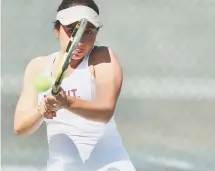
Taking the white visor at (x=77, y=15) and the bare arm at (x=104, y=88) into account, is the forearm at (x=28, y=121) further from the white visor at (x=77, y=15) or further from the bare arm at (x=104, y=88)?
the white visor at (x=77, y=15)

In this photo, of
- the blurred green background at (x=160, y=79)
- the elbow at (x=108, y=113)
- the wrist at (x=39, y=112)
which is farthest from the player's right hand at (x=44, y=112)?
the blurred green background at (x=160, y=79)

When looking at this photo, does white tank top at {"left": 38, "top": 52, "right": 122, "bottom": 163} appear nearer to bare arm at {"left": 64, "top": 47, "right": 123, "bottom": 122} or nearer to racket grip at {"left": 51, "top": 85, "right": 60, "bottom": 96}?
bare arm at {"left": 64, "top": 47, "right": 123, "bottom": 122}

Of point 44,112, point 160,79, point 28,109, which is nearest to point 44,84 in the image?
point 44,112

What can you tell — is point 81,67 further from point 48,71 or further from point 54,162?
point 54,162

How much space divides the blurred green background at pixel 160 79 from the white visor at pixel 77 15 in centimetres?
15

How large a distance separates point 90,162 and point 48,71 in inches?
8.5

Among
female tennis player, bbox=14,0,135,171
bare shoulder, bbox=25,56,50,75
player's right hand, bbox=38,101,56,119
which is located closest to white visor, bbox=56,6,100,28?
female tennis player, bbox=14,0,135,171

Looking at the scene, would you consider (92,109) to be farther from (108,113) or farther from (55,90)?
(55,90)

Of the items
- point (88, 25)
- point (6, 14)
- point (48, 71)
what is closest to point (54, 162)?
point (48, 71)

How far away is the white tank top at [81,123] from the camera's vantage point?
48.5 inches

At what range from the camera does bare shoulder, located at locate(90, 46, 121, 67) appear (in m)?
1.24

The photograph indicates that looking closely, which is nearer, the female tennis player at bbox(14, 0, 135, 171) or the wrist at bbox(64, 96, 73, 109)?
the wrist at bbox(64, 96, 73, 109)

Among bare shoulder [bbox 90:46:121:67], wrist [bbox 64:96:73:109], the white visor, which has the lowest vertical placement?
wrist [bbox 64:96:73:109]

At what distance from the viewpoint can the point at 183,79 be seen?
1394 millimetres
